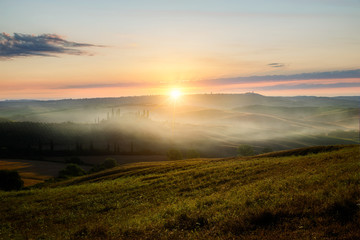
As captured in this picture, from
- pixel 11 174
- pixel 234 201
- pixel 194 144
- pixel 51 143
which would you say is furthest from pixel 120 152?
pixel 234 201

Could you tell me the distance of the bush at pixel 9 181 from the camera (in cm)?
6241

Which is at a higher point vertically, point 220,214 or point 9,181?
point 220,214

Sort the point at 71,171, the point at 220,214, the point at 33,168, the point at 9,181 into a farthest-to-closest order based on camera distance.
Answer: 1. the point at 33,168
2. the point at 71,171
3. the point at 9,181
4. the point at 220,214

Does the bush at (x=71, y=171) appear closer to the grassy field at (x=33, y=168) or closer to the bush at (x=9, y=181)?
the grassy field at (x=33, y=168)

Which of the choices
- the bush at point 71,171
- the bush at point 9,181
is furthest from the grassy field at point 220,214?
the bush at point 71,171

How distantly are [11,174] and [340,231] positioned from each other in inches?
2811

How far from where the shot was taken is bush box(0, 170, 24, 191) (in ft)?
205

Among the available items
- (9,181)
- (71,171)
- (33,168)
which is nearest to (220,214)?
(9,181)

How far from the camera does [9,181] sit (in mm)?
62875

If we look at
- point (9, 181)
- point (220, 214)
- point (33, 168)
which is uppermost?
point (220, 214)

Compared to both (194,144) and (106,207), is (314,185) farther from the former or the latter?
(194,144)

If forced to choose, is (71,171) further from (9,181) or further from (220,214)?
(220,214)

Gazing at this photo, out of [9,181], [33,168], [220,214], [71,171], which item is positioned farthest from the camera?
[33,168]

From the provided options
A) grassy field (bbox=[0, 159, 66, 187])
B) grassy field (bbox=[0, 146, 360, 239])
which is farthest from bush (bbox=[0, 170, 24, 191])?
grassy field (bbox=[0, 146, 360, 239])
